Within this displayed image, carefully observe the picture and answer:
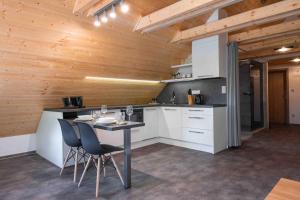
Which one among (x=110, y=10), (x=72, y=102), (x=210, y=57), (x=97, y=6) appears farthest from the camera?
(x=210, y=57)

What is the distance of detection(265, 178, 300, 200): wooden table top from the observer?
1.08m

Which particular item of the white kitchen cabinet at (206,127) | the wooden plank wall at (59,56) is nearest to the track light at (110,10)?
the wooden plank wall at (59,56)

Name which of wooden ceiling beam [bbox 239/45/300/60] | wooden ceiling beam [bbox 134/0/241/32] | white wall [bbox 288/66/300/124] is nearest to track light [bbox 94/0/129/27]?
wooden ceiling beam [bbox 134/0/241/32]

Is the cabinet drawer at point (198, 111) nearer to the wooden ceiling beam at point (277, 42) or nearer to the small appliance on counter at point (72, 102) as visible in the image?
the small appliance on counter at point (72, 102)

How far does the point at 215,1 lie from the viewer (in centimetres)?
261

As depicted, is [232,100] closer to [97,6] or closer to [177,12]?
[177,12]

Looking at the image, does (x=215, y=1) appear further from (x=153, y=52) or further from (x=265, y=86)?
(x=265, y=86)

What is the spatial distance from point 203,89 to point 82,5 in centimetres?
326

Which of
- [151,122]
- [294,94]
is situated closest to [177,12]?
[151,122]

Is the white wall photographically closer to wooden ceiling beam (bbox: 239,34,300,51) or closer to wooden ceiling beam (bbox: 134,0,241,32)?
wooden ceiling beam (bbox: 239,34,300,51)

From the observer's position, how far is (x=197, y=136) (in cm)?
436

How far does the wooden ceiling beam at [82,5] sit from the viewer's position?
8.98ft

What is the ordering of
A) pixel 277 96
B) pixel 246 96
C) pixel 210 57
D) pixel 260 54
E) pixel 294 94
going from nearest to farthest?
pixel 210 57 < pixel 260 54 < pixel 246 96 < pixel 294 94 < pixel 277 96

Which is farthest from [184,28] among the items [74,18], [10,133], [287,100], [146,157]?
[287,100]
